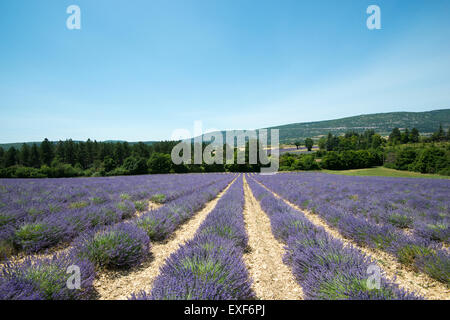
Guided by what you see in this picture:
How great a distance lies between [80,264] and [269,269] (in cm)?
277

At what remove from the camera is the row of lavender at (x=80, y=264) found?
172 centimetres

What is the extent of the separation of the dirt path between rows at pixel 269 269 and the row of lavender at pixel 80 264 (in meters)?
2.03

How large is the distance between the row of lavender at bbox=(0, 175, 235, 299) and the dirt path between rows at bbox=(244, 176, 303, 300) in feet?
6.65

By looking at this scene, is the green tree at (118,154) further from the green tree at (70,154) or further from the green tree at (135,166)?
the green tree at (70,154)

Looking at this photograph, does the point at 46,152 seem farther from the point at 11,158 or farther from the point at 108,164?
the point at 108,164

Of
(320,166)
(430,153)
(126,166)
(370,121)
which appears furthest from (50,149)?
(370,121)

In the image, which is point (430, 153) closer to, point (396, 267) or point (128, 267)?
point (396, 267)

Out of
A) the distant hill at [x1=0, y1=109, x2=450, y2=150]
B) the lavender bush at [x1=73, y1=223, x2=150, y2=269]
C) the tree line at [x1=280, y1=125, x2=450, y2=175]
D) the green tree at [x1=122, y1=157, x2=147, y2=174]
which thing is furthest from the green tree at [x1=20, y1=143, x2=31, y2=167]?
the distant hill at [x1=0, y1=109, x2=450, y2=150]

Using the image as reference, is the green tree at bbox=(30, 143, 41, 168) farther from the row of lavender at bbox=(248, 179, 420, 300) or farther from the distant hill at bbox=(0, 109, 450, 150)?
the distant hill at bbox=(0, 109, 450, 150)

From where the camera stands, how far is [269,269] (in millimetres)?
2818

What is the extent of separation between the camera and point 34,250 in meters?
3.03

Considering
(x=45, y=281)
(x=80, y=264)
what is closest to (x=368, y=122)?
(x=80, y=264)

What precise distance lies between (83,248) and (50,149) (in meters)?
61.2
